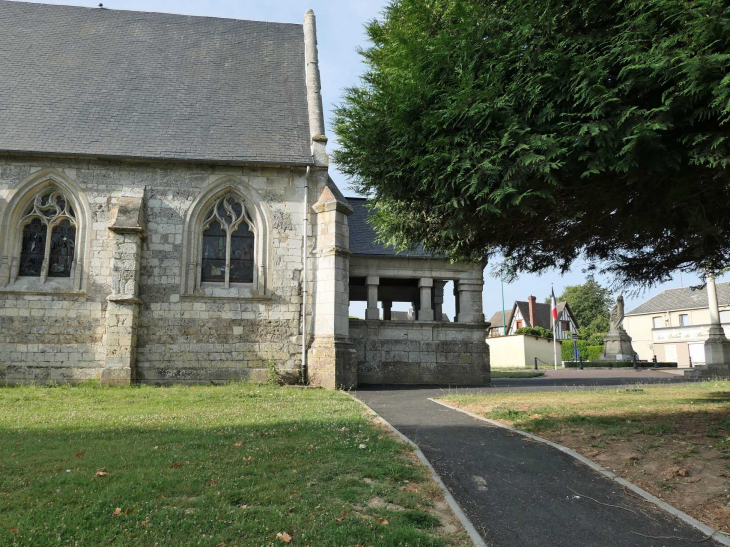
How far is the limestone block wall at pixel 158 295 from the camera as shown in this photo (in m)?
12.6

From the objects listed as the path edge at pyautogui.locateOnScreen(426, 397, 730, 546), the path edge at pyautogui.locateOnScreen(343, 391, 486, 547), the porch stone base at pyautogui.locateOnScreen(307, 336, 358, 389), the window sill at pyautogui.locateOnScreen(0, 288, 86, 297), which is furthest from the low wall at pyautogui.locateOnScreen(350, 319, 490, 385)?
the path edge at pyautogui.locateOnScreen(343, 391, 486, 547)

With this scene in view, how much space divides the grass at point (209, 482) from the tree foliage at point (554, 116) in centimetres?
305

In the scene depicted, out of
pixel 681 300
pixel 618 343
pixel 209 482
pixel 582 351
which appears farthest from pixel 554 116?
pixel 681 300

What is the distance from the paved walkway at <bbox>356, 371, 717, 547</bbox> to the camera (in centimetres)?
407

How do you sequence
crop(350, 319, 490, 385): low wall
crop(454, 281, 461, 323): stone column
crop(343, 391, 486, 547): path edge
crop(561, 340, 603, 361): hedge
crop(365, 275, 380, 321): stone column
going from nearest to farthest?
crop(343, 391, 486, 547): path edge → crop(350, 319, 490, 385): low wall → crop(365, 275, 380, 321): stone column → crop(454, 281, 461, 323): stone column → crop(561, 340, 603, 361): hedge

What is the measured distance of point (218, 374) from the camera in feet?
42.3

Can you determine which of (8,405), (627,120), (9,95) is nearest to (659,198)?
(627,120)

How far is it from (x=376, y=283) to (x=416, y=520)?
11.4 metres

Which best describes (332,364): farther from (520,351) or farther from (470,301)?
(520,351)

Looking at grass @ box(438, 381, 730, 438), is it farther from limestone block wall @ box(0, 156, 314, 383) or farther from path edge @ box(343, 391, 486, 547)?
limestone block wall @ box(0, 156, 314, 383)

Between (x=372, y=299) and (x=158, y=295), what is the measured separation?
5.90 meters

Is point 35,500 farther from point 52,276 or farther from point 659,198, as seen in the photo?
point 52,276

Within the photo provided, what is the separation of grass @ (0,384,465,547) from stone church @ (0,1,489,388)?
4.80 m

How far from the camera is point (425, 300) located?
1556 centimetres
